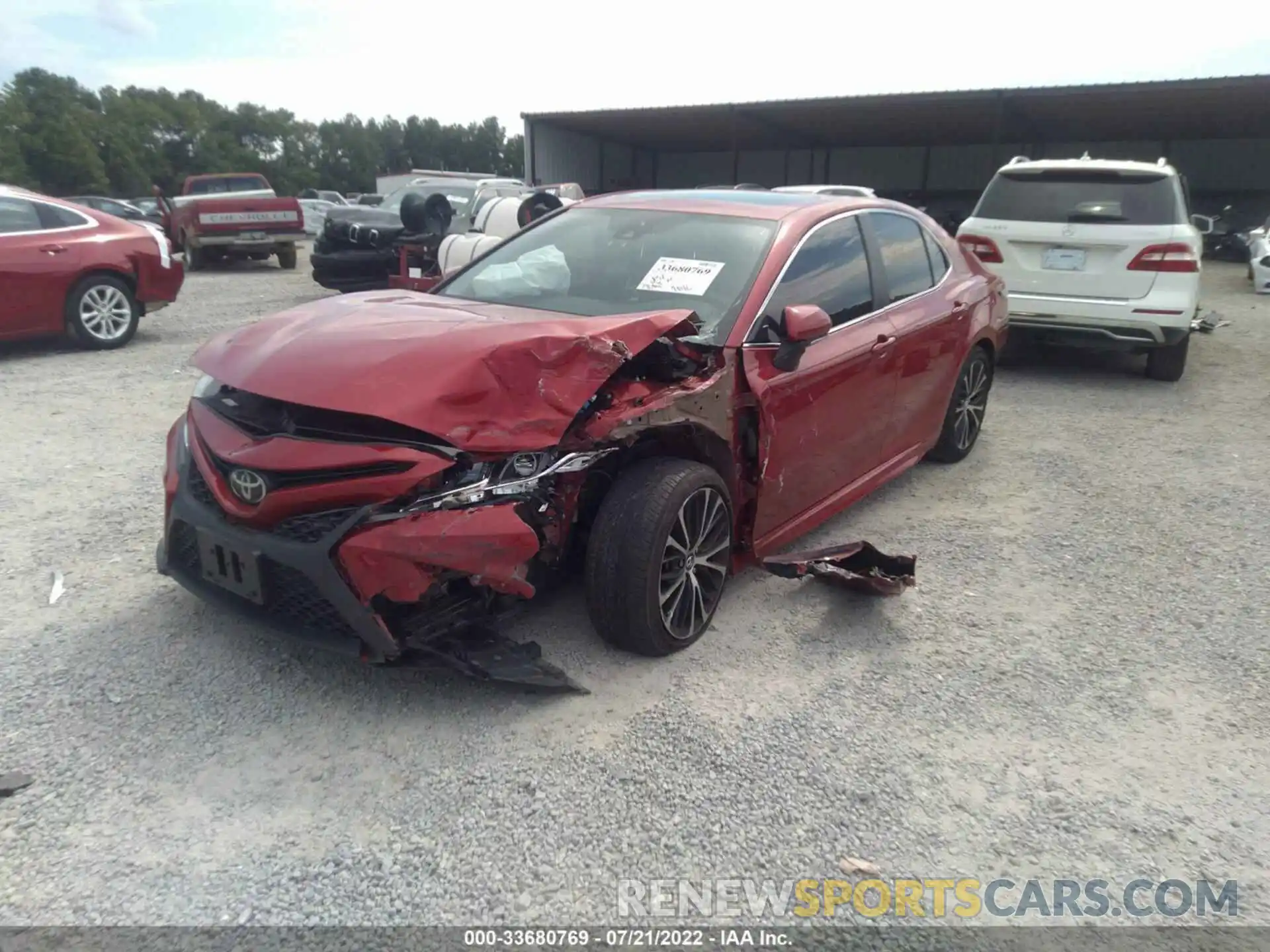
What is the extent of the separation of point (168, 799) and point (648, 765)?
137cm

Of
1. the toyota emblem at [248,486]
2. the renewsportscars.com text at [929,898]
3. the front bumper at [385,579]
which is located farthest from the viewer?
the toyota emblem at [248,486]

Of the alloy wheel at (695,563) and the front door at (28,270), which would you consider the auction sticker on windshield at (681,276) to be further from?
the front door at (28,270)

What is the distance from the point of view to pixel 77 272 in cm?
845

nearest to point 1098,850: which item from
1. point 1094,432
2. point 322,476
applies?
point 322,476

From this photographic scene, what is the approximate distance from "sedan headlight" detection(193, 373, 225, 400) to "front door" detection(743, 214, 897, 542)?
1.95m

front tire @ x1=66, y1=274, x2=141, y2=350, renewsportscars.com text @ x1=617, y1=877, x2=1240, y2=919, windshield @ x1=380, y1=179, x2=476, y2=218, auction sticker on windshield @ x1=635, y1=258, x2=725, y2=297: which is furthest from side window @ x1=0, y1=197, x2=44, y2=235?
renewsportscars.com text @ x1=617, y1=877, x2=1240, y2=919

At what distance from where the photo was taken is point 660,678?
129 inches

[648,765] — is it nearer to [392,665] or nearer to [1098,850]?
[392,665]

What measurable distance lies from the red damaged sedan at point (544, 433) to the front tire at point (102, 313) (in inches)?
236

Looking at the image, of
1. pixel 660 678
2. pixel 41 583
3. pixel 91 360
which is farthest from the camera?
pixel 91 360

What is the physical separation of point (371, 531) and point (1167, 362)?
7.74m

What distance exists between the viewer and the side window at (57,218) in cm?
834

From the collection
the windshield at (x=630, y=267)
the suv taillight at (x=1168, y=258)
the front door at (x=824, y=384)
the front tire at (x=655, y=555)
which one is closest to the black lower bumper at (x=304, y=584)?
the front tire at (x=655, y=555)

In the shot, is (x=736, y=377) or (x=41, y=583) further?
(x=41, y=583)
